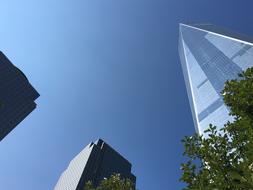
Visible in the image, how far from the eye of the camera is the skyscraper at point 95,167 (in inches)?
5874

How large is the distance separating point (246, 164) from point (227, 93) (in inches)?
226

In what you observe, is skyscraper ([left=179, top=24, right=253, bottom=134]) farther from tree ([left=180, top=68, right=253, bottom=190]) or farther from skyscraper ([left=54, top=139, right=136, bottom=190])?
tree ([left=180, top=68, right=253, bottom=190])

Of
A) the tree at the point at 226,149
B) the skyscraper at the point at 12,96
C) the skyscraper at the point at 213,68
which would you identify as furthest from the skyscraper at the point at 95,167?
the tree at the point at 226,149

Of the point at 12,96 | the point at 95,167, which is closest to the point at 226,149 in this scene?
the point at 95,167

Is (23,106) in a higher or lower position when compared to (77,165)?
higher

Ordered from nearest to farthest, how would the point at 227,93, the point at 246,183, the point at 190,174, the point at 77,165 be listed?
the point at 246,183
the point at 190,174
the point at 227,93
the point at 77,165

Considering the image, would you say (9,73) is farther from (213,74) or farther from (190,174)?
(190,174)

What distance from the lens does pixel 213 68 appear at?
150625mm

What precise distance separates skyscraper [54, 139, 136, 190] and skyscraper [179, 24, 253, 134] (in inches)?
2136

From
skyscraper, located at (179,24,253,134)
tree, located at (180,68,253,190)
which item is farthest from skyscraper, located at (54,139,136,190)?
tree, located at (180,68,253,190)

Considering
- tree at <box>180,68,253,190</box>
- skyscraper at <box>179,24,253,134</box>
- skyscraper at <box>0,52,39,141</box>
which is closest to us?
tree at <box>180,68,253,190</box>

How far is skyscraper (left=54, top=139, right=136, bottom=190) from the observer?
489 ft

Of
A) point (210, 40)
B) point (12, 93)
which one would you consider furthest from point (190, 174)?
point (210, 40)

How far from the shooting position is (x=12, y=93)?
15488 cm
